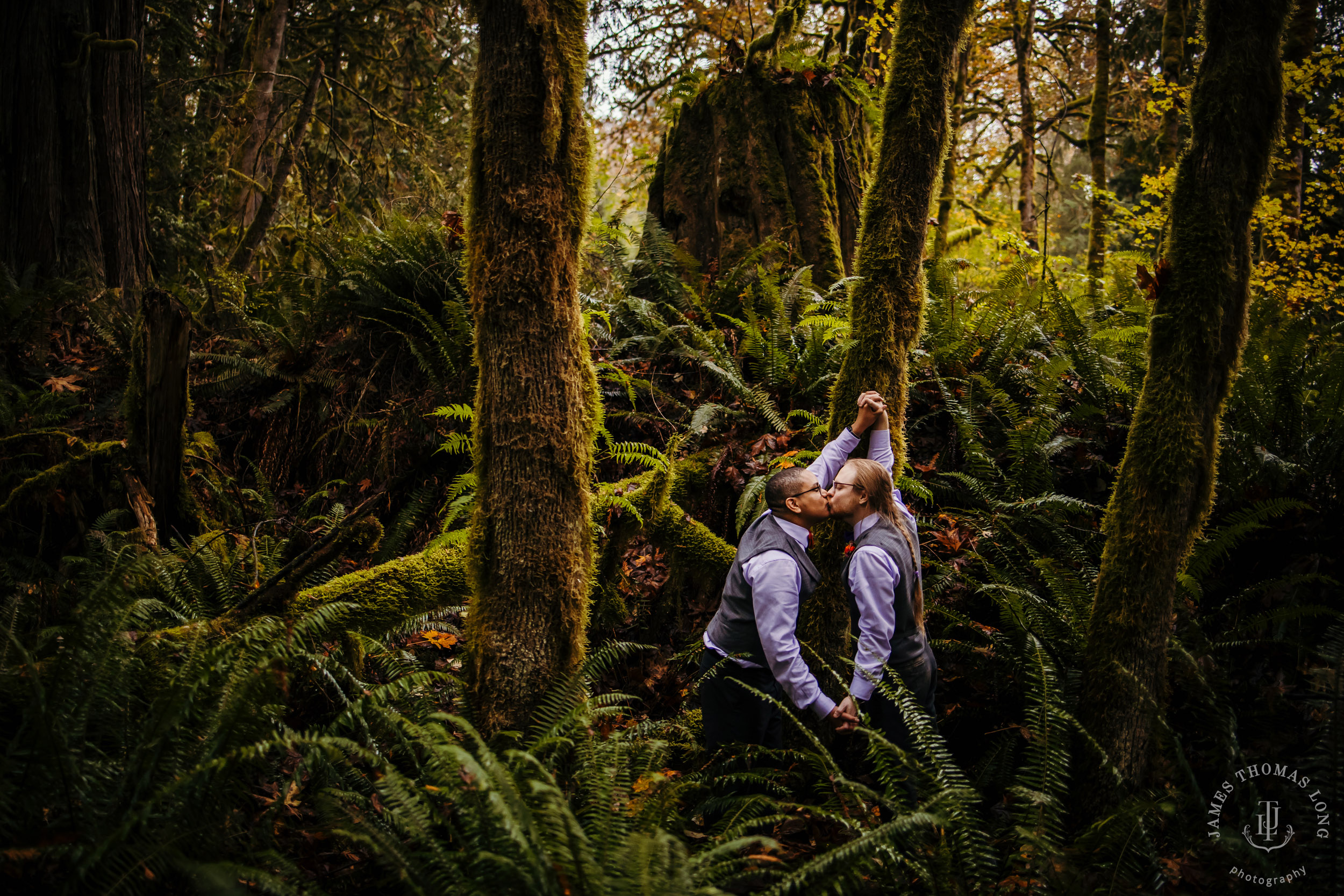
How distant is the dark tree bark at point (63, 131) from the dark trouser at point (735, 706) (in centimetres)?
680

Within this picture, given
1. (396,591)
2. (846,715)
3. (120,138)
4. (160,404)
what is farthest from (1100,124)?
(120,138)

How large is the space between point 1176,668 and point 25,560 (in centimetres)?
651

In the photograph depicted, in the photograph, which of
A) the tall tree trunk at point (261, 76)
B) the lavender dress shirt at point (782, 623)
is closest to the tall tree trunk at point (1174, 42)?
the lavender dress shirt at point (782, 623)

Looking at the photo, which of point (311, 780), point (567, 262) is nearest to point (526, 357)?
point (567, 262)

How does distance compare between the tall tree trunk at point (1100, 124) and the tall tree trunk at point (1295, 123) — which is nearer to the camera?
the tall tree trunk at point (1295, 123)

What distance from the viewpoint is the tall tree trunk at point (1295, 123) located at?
700 centimetres

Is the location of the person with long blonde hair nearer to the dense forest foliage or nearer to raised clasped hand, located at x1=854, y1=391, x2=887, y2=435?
raised clasped hand, located at x1=854, y1=391, x2=887, y2=435

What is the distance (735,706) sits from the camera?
3.38 metres

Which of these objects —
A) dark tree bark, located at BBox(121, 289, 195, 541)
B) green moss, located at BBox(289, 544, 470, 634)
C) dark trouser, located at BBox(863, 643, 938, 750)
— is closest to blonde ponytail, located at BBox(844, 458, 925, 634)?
dark trouser, located at BBox(863, 643, 938, 750)

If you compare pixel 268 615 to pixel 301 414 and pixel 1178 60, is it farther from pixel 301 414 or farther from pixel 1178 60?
pixel 1178 60

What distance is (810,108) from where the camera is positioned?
22.7 ft

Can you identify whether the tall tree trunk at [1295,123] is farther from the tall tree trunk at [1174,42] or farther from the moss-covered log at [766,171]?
the moss-covered log at [766,171]

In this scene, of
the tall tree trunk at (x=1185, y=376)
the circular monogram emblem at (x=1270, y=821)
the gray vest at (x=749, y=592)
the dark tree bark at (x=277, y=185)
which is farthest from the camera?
the dark tree bark at (x=277, y=185)

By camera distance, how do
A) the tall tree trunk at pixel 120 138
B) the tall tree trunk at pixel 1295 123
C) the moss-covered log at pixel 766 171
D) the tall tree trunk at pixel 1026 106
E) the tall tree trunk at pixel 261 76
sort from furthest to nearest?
the tall tree trunk at pixel 1026 106
the tall tree trunk at pixel 261 76
the tall tree trunk at pixel 1295 123
the moss-covered log at pixel 766 171
the tall tree trunk at pixel 120 138
